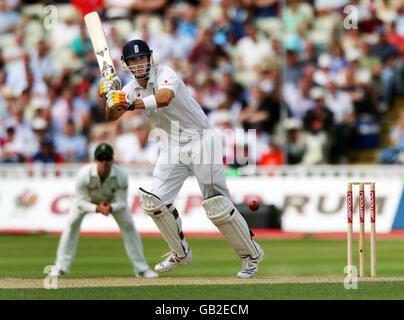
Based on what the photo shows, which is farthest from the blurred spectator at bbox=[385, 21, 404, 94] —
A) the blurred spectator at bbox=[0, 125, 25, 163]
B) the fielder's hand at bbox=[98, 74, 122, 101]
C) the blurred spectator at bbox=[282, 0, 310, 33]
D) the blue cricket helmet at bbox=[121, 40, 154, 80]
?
the fielder's hand at bbox=[98, 74, 122, 101]

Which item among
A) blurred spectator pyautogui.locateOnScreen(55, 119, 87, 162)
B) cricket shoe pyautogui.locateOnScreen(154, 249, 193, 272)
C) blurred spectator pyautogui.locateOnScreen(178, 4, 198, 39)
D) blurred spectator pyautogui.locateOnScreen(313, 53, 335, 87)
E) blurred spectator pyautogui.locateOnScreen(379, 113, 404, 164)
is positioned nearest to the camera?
cricket shoe pyautogui.locateOnScreen(154, 249, 193, 272)

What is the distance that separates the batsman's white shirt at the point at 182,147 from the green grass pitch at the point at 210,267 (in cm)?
95

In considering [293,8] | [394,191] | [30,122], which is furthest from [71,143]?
[394,191]

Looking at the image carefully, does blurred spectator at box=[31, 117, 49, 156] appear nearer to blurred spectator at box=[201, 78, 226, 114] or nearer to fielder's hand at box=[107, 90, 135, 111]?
blurred spectator at box=[201, 78, 226, 114]

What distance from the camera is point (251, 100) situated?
56.0 ft

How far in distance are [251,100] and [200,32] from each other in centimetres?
189

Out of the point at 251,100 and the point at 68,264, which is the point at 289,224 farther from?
the point at 68,264

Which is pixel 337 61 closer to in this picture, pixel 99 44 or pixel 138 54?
pixel 99 44

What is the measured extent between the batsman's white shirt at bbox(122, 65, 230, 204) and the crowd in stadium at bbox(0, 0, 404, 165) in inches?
292

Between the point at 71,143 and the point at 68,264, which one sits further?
the point at 71,143

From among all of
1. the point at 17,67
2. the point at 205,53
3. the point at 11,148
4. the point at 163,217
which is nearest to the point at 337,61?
the point at 205,53

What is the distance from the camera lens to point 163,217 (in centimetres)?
875

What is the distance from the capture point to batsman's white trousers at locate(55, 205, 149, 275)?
10555 mm

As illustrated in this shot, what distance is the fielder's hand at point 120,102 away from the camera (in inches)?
316
